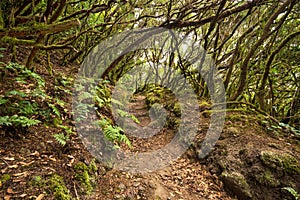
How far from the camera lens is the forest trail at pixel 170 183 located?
9.64 ft

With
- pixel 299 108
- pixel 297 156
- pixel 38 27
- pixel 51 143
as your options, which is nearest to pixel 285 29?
pixel 299 108

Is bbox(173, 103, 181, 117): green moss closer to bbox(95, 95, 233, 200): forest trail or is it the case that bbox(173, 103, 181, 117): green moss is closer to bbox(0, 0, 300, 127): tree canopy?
bbox(0, 0, 300, 127): tree canopy

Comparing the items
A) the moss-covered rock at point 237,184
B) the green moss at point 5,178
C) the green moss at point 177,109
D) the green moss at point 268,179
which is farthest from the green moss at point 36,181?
the green moss at point 177,109

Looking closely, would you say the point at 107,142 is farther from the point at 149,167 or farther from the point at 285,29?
the point at 285,29

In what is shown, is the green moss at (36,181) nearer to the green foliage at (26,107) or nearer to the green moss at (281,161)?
the green foliage at (26,107)

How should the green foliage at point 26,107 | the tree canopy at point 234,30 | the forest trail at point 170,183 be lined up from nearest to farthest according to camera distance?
1. the green foliage at point 26,107
2. the forest trail at point 170,183
3. the tree canopy at point 234,30

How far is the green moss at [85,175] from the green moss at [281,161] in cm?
297

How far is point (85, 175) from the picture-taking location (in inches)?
103

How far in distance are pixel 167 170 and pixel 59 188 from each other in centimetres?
226

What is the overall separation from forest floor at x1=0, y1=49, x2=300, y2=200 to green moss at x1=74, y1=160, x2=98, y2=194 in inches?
0.5

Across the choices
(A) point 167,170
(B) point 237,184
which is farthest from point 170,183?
(B) point 237,184

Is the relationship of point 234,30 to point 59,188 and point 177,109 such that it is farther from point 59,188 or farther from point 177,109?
point 59,188

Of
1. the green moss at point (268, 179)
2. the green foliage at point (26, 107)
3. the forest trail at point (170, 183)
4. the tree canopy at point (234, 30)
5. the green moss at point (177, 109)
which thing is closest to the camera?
the green foliage at point (26, 107)

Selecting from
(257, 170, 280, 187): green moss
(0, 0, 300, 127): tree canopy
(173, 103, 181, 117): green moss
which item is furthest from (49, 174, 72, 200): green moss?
(173, 103, 181, 117): green moss
